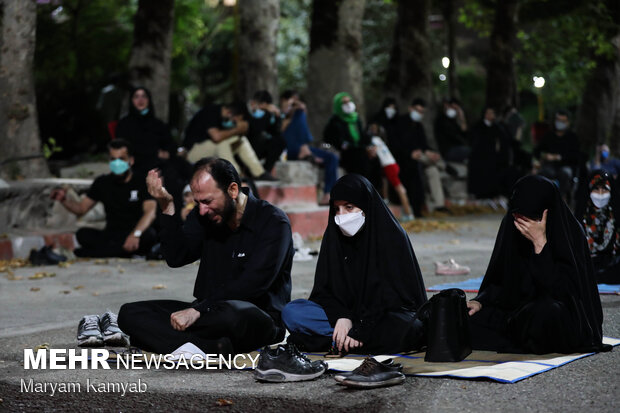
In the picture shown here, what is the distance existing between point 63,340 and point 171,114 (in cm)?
1936

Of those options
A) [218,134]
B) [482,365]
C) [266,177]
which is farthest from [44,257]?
[482,365]

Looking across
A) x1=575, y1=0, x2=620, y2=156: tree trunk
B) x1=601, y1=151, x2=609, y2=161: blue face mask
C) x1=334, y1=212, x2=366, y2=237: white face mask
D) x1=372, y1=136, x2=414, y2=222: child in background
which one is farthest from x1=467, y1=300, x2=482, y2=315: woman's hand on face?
x1=575, y1=0, x2=620, y2=156: tree trunk

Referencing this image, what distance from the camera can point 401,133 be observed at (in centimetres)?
1647

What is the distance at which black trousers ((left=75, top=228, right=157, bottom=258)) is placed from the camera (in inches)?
436

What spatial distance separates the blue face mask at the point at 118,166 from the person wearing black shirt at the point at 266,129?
350 cm

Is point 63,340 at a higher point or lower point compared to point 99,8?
lower

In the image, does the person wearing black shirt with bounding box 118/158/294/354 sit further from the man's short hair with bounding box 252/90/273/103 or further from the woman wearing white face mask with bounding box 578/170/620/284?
the man's short hair with bounding box 252/90/273/103

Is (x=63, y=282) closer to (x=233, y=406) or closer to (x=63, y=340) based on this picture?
(x=63, y=340)

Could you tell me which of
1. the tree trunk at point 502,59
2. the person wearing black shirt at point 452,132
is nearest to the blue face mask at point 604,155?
the person wearing black shirt at point 452,132

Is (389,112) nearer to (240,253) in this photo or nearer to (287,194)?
(287,194)

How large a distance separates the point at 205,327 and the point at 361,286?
0.92 metres

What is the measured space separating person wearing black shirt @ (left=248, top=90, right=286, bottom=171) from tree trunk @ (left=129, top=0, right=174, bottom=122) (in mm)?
1497

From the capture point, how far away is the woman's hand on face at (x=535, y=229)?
5.80m

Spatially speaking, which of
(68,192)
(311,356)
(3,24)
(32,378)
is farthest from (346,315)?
(3,24)
